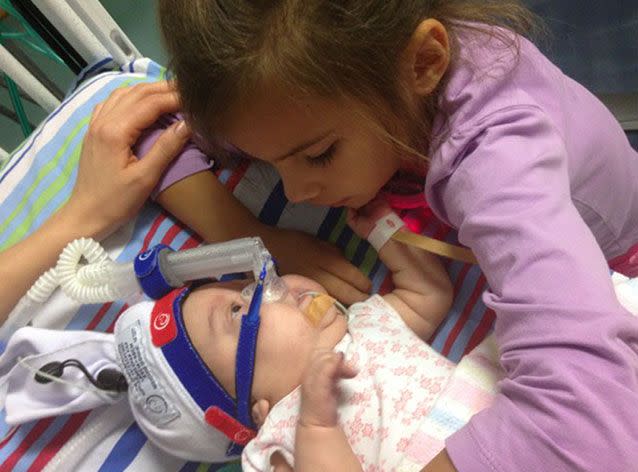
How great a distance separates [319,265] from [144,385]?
0.35 metres

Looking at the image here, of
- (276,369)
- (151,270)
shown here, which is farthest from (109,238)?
(276,369)

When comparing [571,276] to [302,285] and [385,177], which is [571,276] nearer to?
Answer: [385,177]

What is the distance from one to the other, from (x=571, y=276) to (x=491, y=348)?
0.28m

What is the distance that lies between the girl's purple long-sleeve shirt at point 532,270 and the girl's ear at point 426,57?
1.3 inches

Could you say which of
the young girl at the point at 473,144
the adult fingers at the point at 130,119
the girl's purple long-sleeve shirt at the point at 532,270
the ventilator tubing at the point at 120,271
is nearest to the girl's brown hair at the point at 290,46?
the young girl at the point at 473,144

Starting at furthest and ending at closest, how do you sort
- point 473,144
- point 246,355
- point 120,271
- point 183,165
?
point 183,165 < point 120,271 < point 246,355 < point 473,144

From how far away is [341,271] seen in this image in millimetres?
1136

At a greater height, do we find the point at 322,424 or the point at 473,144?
the point at 473,144

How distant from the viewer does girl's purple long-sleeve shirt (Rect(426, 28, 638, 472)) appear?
71 centimetres

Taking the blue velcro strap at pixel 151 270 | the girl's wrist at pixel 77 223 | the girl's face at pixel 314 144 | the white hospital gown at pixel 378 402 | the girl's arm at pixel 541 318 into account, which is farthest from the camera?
the girl's wrist at pixel 77 223

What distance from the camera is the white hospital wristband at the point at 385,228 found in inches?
42.9

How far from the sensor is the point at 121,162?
3.81 feet

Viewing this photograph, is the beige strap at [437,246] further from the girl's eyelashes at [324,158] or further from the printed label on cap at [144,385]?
the printed label on cap at [144,385]

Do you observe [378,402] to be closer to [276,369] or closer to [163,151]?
[276,369]
